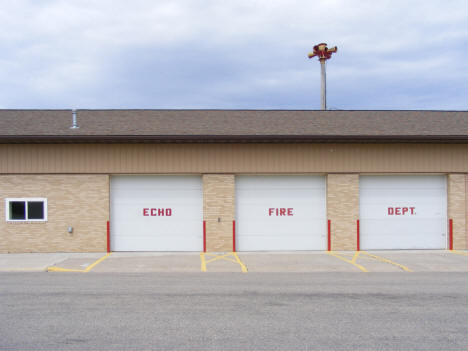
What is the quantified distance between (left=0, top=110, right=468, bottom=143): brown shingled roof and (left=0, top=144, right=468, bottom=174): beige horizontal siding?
1.41 ft

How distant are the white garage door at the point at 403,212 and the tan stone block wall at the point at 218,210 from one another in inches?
193

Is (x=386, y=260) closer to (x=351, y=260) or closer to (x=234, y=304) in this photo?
(x=351, y=260)

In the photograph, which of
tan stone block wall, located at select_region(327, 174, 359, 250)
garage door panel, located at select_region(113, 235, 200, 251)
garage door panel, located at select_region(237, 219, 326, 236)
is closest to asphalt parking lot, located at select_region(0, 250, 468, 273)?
garage door panel, located at select_region(113, 235, 200, 251)

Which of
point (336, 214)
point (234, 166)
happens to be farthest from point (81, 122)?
point (336, 214)

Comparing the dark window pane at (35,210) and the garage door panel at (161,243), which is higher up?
the dark window pane at (35,210)

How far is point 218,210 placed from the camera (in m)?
17.0

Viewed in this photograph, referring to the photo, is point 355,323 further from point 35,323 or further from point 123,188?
point 123,188

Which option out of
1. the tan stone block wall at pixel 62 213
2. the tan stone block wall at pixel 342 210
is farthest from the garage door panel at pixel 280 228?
the tan stone block wall at pixel 62 213

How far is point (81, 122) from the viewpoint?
61.9 ft

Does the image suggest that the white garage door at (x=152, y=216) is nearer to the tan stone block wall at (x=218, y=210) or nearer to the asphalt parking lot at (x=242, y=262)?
the tan stone block wall at (x=218, y=210)

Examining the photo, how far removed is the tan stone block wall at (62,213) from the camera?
16594 mm

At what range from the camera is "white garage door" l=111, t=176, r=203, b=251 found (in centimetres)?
1708

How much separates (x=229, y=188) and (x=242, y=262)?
11.3 feet

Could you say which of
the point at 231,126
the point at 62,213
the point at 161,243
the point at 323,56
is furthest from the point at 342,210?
the point at 323,56
